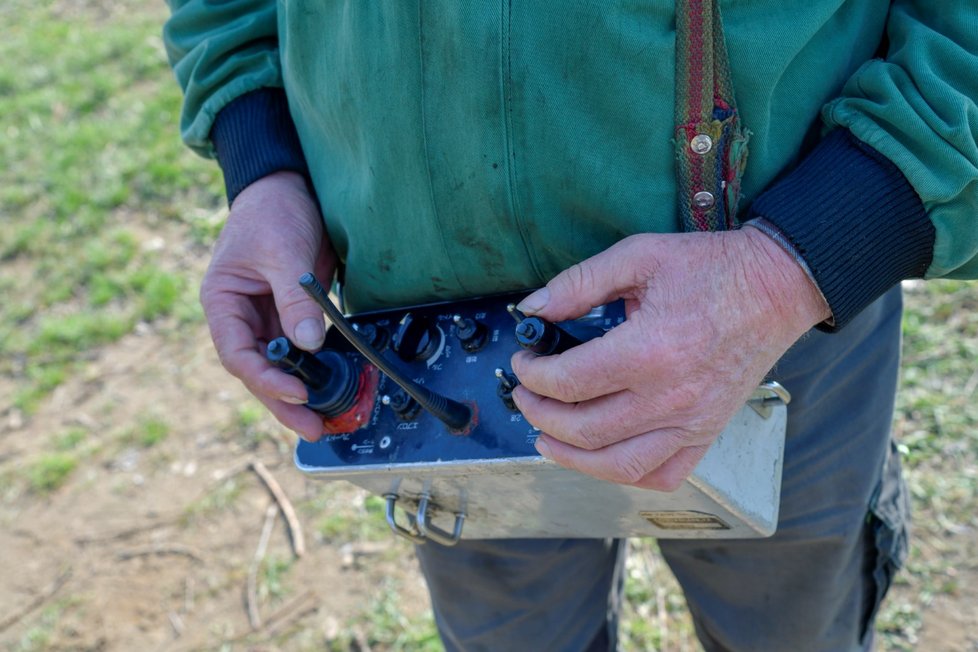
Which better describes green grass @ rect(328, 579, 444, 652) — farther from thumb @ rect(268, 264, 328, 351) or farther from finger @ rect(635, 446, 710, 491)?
finger @ rect(635, 446, 710, 491)

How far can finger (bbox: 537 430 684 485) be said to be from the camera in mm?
1062

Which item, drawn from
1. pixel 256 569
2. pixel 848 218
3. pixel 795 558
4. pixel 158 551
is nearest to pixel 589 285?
pixel 848 218

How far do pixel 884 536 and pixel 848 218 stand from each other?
0.71 meters

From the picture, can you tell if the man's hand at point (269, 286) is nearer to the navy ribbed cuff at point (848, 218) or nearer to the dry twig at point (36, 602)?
the navy ribbed cuff at point (848, 218)

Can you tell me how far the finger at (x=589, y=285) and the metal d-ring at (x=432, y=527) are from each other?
0.41 m

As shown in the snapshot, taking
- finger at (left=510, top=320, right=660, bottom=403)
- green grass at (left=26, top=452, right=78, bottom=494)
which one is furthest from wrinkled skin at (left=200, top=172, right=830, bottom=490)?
green grass at (left=26, top=452, right=78, bottom=494)

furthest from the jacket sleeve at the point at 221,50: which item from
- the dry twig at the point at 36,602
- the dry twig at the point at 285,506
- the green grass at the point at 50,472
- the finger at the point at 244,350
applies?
the green grass at the point at 50,472

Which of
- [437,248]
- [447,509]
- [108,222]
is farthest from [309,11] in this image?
[108,222]

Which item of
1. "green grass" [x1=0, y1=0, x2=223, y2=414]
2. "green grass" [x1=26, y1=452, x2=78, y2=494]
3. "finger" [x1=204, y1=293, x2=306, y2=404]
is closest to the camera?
"finger" [x1=204, y1=293, x2=306, y2=404]

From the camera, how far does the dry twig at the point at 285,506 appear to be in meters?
2.83

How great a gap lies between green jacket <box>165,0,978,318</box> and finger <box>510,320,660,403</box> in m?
0.19

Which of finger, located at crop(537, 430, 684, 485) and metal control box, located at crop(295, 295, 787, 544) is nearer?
finger, located at crop(537, 430, 684, 485)

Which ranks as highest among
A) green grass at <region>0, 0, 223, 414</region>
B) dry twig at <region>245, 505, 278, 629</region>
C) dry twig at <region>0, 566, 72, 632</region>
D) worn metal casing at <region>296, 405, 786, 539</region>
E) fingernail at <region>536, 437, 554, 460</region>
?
fingernail at <region>536, 437, 554, 460</region>

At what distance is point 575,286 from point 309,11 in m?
0.61
